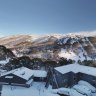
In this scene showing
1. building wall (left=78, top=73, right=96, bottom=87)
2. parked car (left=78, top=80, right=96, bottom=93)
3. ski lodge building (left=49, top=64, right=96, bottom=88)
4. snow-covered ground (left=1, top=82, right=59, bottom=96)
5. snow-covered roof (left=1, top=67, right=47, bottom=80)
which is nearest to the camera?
snow-covered ground (left=1, top=82, right=59, bottom=96)

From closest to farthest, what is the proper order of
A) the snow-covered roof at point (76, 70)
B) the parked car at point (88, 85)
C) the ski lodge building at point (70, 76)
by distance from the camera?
the parked car at point (88, 85) < the ski lodge building at point (70, 76) < the snow-covered roof at point (76, 70)

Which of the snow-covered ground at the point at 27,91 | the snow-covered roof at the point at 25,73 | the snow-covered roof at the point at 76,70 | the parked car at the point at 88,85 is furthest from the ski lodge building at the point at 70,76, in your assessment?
the snow-covered roof at the point at 25,73

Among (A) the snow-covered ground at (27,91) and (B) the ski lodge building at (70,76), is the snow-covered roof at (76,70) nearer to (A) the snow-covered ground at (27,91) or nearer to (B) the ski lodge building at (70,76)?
(B) the ski lodge building at (70,76)

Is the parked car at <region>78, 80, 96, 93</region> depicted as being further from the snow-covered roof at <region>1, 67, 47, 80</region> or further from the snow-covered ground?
the snow-covered roof at <region>1, 67, 47, 80</region>

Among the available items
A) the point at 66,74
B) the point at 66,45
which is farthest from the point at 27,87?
the point at 66,45

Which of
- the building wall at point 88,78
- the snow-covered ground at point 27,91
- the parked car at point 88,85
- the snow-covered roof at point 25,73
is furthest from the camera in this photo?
the building wall at point 88,78

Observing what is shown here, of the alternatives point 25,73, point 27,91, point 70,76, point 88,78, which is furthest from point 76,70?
point 27,91

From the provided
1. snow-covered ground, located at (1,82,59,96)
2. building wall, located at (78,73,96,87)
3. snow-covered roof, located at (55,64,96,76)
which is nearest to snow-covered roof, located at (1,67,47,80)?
snow-covered ground, located at (1,82,59,96)

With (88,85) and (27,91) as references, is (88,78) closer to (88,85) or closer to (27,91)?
(88,85)

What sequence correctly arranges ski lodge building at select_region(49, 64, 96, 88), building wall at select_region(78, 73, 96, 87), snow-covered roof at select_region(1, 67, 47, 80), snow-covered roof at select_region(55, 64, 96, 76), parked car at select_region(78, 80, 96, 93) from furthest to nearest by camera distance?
snow-covered roof at select_region(55, 64, 96, 76) < building wall at select_region(78, 73, 96, 87) < snow-covered roof at select_region(1, 67, 47, 80) < ski lodge building at select_region(49, 64, 96, 88) < parked car at select_region(78, 80, 96, 93)
